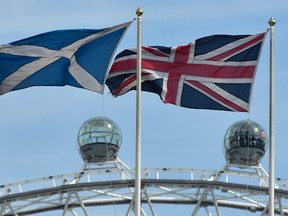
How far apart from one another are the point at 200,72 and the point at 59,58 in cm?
549

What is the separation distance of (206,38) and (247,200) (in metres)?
13.7

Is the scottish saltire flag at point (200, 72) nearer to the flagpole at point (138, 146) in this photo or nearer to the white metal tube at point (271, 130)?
the white metal tube at point (271, 130)

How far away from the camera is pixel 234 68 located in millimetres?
66688

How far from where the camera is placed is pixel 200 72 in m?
67.1

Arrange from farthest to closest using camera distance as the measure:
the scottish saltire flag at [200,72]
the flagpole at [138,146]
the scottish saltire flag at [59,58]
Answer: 1. the scottish saltire flag at [59,58]
2. the scottish saltire flag at [200,72]
3. the flagpole at [138,146]

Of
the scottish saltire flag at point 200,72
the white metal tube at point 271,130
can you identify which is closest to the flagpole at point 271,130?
the white metal tube at point 271,130

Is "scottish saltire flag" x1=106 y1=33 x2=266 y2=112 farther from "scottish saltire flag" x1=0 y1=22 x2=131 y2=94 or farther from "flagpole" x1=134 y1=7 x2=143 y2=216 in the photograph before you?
"flagpole" x1=134 y1=7 x2=143 y2=216

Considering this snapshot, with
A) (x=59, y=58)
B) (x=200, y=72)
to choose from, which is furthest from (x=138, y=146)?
(x=59, y=58)

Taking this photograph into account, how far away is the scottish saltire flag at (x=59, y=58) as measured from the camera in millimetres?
66688

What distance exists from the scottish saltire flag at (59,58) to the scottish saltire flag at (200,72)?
124cm

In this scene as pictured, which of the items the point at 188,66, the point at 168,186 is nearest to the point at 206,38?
the point at 188,66

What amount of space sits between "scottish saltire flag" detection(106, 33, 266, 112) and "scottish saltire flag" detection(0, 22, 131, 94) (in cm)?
124

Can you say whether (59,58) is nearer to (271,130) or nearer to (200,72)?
(200,72)

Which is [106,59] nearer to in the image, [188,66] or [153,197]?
[188,66]
